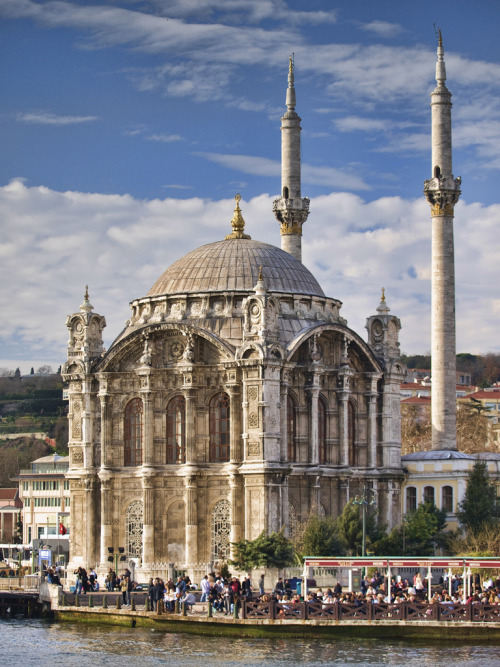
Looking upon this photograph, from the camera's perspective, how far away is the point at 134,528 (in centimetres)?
7056

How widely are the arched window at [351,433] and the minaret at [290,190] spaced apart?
12.4 metres

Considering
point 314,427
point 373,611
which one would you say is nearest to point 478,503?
point 314,427

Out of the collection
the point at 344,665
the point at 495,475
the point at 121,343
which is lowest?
the point at 344,665

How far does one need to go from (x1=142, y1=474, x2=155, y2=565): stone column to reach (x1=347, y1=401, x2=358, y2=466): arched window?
9623 mm

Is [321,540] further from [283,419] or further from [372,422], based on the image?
[372,422]

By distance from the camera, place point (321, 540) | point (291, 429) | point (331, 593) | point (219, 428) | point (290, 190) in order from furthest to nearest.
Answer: point (290, 190), point (291, 429), point (219, 428), point (321, 540), point (331, 593)

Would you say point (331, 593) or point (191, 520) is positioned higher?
point (191, 520)

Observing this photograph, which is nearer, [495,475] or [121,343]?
[121,343]

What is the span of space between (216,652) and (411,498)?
27381 mm

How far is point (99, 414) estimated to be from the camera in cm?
7231

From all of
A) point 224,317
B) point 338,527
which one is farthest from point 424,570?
point 224,317

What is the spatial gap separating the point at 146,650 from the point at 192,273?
24.5 m

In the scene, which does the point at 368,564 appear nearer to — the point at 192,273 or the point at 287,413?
the point at 287,413

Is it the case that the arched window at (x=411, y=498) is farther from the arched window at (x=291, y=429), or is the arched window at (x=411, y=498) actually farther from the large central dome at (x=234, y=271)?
the large central dome at (x=234, y=271)
